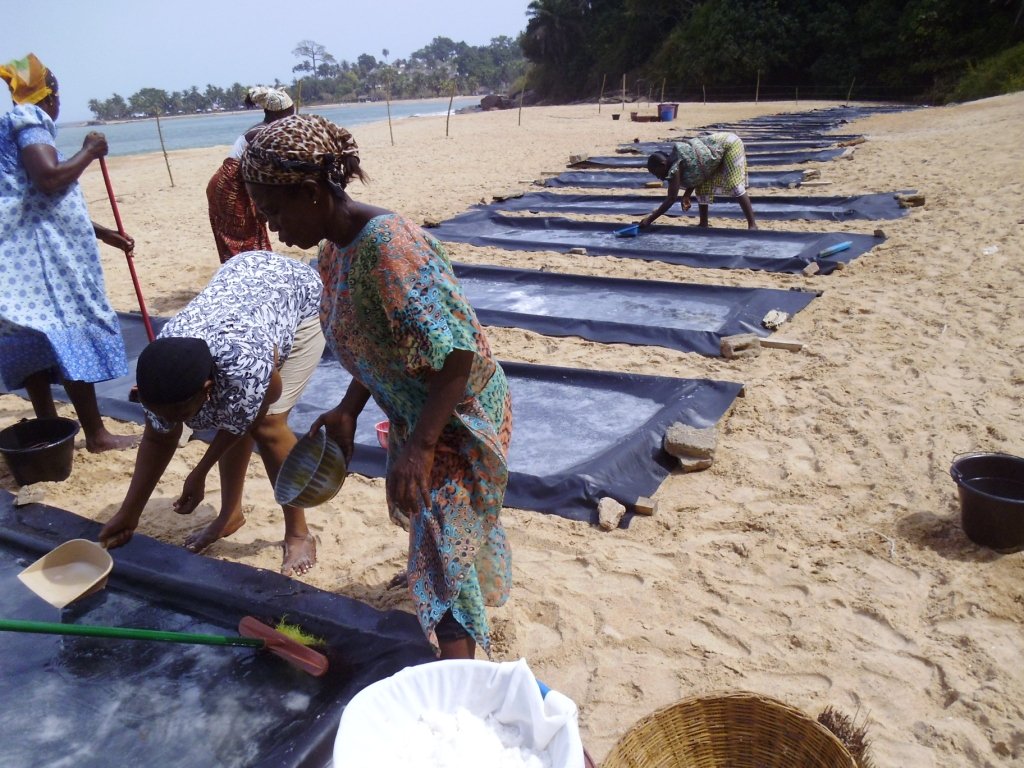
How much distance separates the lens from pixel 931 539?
2547mm

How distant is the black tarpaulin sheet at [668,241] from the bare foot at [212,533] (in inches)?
173

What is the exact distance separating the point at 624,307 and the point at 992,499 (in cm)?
303

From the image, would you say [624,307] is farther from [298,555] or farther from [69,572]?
[69,572]

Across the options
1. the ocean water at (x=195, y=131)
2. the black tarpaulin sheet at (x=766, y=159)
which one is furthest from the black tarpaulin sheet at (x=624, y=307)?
the ocean water at (x=195, y=131)

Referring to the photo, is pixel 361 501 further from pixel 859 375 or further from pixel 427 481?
pixel 859 375

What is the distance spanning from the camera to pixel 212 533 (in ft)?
9.04

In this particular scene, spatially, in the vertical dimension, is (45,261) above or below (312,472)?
above

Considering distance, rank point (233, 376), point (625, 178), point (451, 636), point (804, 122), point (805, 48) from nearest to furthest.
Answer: point (451, 636) < point (233, 376) < point (625, 178) < point (804, 122) < point (805, 48)

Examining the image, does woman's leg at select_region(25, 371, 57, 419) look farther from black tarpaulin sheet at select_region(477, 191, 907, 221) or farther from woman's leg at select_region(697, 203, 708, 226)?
black tarpaulin sheet at select_region(477, 191, 907, 221)

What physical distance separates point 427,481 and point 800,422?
240cm

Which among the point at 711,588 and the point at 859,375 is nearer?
the point at 711,588

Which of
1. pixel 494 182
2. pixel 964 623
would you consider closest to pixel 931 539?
pixel 964 623

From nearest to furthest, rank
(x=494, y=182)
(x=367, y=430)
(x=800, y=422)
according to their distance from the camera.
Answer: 1. (x=800, y=422)
2. (x=367, y=430)
3. (x=494, y=182)

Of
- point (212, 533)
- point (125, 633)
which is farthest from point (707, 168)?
point (125, 633)
